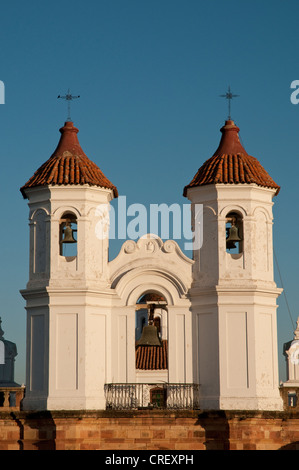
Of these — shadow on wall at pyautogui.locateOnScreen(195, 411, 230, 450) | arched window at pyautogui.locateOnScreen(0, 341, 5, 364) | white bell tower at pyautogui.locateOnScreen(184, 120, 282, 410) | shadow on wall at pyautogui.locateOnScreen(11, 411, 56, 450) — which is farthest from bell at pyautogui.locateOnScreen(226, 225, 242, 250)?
arched window at pyautogui.locateOnScreen(0, 341, 5, 364)

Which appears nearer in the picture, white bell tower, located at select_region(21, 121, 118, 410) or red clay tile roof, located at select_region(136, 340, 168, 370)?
white bell tower, located at select_region(21, 121, 118, 410)

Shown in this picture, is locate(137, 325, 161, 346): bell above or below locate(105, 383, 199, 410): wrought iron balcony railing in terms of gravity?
above

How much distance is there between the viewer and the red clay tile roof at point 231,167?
3156 centimetres

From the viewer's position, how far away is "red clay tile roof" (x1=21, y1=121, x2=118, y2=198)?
3159 centimetres

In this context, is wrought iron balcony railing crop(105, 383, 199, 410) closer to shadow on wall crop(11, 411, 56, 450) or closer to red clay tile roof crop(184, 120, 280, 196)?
shadow on wall crop(11, 411, 56, 450)

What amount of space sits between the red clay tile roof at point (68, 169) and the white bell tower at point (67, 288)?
0.03m

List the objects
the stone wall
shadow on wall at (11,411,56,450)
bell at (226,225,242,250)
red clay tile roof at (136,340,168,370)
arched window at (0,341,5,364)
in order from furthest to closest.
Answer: red clay tile roof at (136,340,168,370) → arched window at (0,341,5,364) → bell at (226,225,242,250) → shadow on wall at (11,411,56,450) → the stone wall

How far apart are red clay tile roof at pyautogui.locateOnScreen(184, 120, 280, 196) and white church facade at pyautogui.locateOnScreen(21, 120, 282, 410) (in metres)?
0.05

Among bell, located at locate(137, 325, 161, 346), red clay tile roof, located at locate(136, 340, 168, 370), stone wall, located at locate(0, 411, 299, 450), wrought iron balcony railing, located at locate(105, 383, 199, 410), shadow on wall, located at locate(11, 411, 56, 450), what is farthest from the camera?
red clay tile roof, located at locate(136, 340, 168, 370)

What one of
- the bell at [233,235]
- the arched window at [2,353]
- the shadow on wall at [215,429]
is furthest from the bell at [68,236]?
the arched window at [2,353]

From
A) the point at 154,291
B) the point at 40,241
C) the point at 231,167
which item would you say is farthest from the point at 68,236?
the point at 231,167

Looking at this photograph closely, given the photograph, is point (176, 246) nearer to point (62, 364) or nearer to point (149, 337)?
point (149, 337)

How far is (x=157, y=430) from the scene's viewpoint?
1192 inches

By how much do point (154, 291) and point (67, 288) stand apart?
9.67 feet
